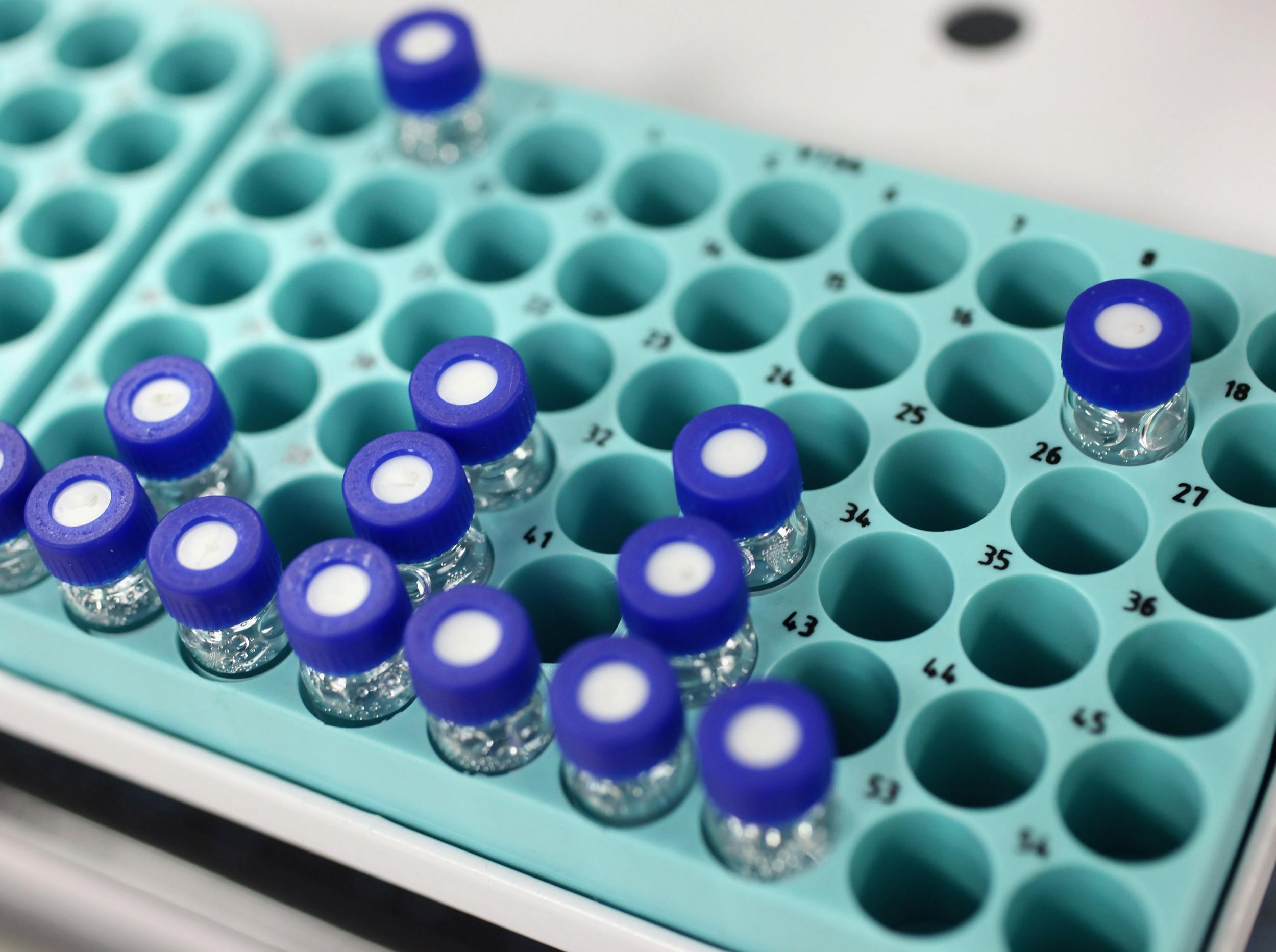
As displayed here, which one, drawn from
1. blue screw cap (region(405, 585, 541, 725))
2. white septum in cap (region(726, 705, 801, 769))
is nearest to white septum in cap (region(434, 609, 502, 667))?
blue screw cap (region(405, 585, 541, 725))

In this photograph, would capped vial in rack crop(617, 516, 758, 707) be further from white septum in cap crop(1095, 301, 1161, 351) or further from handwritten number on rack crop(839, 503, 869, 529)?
white septum in cap crop(1095, 301, 1161, 351)

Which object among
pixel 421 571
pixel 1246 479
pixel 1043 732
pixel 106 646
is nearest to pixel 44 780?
pixel 106 646

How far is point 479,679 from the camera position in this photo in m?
0.56

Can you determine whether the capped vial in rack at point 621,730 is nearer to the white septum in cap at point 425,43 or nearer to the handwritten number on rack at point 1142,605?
the handwritten number on rack at point 1142,605

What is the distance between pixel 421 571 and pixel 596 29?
42 cm

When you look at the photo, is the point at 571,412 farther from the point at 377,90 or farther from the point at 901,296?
the point at 377,90

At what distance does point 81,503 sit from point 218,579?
90 mm

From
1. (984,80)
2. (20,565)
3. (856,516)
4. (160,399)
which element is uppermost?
(984,80)

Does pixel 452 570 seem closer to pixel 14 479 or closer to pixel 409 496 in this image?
pixel 409 496

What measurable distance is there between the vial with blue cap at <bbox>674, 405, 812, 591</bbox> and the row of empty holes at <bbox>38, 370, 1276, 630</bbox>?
35 millimetres

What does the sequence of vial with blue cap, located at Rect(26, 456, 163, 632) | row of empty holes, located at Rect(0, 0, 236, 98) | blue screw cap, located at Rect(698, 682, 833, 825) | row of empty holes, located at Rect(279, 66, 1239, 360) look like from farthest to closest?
row of empty holes, located at Rect(0, 0, 236, 98) → row of empty holes, located at Rect(279, 66, 1239, 360) → vial with blue cap, located at Rect(26, 456, 163, 632) → blue screw cap, located at Rect(698, 682, 833, 825)

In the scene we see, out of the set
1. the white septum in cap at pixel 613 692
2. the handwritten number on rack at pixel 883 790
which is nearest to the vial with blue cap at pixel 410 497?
the white septum in cap at pixel 613 692

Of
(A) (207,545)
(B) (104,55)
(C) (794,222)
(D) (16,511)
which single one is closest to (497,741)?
(A) (207,545)

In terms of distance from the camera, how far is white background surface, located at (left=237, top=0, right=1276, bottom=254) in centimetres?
79
